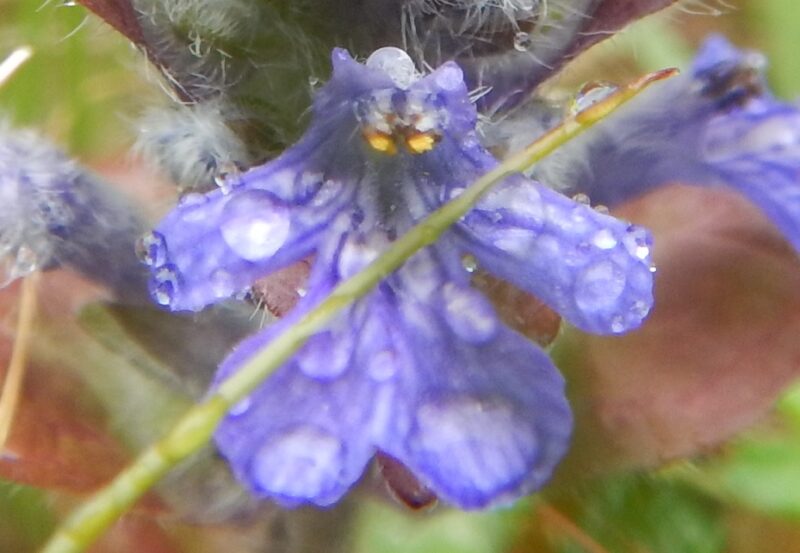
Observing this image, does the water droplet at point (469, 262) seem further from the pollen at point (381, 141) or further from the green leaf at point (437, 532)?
the green leaf at point (437, 532)

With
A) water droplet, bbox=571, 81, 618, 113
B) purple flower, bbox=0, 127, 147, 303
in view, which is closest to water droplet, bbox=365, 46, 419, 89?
water droplet, bbox=571, 81, 618, 113

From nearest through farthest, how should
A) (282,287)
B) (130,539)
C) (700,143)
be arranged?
(282,287) → (700,143) → (130,539)

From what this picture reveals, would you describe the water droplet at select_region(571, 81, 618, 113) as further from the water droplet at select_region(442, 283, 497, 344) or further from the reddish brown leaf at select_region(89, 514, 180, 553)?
the reddish brown leaf at select_region(89, 514, 180, 553)

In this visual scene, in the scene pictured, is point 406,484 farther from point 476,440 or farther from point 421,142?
point 421,142

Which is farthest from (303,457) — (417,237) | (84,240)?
(84,240)

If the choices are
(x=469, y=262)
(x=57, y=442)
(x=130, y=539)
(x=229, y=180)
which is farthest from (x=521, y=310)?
(x=130, y=539)

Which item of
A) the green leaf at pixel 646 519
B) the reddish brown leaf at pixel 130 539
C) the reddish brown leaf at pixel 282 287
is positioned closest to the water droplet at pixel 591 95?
the reddish brown leaf at pixel 282 287
